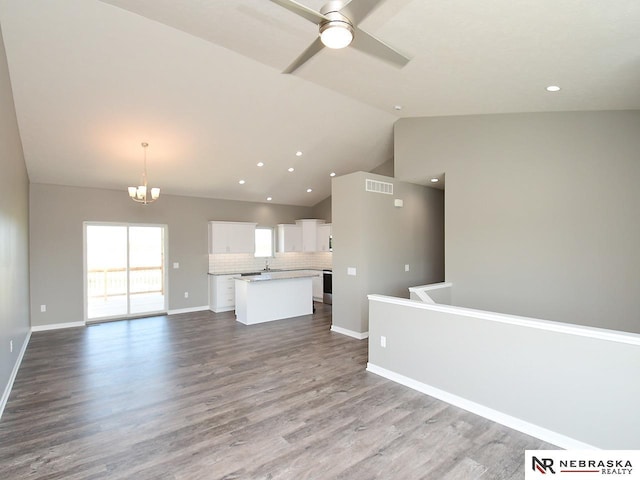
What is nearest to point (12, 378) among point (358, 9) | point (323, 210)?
point (358, 9)

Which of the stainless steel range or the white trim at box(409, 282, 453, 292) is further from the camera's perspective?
the stainless steel range

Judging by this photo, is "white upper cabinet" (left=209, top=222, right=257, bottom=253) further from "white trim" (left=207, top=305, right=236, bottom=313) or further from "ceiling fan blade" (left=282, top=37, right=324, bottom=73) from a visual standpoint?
"ceiling fan blade" (left=282, top=37, right=324, bottom=73)

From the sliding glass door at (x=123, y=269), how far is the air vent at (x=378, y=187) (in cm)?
486

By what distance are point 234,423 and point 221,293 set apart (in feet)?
17.7

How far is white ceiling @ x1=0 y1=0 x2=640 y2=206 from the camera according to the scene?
9.39 ft

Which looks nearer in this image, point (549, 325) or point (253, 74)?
point (549, 325)

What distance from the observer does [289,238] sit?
9.88 meters

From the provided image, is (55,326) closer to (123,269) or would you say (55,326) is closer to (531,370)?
(123,269)

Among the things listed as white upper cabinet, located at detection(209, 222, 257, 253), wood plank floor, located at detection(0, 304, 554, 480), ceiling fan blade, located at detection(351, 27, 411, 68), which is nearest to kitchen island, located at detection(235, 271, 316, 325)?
white upper cabinet, located at detection(209, 222, 257, 253)

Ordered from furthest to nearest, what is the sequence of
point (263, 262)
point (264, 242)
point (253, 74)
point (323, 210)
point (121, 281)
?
point (323, 210), point (264, 242), point (263, 262), point (121, 281), point (253, 74)

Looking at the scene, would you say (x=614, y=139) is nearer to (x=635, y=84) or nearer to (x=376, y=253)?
(x=635, y=84)

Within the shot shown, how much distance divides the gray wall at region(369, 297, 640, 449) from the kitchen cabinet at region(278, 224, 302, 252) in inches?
239

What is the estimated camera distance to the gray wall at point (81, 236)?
21.4 feet

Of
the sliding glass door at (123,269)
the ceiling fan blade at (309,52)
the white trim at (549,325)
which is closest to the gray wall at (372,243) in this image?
the white trim at (549,325)
